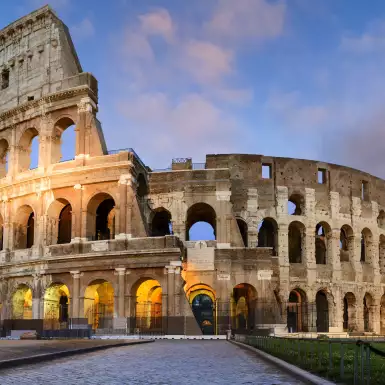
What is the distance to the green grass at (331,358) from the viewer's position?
8141 mm

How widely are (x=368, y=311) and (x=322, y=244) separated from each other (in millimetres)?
5570

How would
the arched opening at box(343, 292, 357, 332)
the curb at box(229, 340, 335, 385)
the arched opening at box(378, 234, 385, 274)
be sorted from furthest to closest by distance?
the arched opening at box(378, 234, 385, 274)
the arched opening at box(343, 292, 357, 332)
the curb at box(229, 340, 335, 385)

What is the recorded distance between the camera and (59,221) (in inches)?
1393

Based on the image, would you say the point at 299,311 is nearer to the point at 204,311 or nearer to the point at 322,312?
the point at 322,312

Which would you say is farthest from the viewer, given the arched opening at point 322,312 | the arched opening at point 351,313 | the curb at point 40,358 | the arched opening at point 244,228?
the arched opening at point 351,313

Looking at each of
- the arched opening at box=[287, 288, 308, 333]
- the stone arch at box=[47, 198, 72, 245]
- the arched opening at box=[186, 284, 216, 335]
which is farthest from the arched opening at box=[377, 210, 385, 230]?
the stone arch at box=[47, 198, 72, 245]

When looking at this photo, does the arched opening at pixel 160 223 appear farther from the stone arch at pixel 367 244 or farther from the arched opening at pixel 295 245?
the stone arch at pixel 367 244

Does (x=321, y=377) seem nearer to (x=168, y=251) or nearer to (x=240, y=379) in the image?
(x=240, y=379)

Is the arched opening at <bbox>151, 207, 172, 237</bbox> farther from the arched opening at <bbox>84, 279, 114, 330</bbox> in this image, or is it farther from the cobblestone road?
the cobblestone road

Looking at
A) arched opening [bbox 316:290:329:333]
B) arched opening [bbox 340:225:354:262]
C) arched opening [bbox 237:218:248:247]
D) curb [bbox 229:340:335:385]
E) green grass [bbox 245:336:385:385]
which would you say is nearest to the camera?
green grass [bbox 245:336:385:385]

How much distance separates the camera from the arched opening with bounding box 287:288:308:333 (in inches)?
1423

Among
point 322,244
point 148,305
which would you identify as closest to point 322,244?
point 322,244

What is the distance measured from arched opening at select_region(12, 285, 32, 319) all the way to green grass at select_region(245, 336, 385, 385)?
70.1 feet

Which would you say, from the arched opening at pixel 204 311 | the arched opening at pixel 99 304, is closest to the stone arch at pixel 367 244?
the arched opening at pixel 204 311
